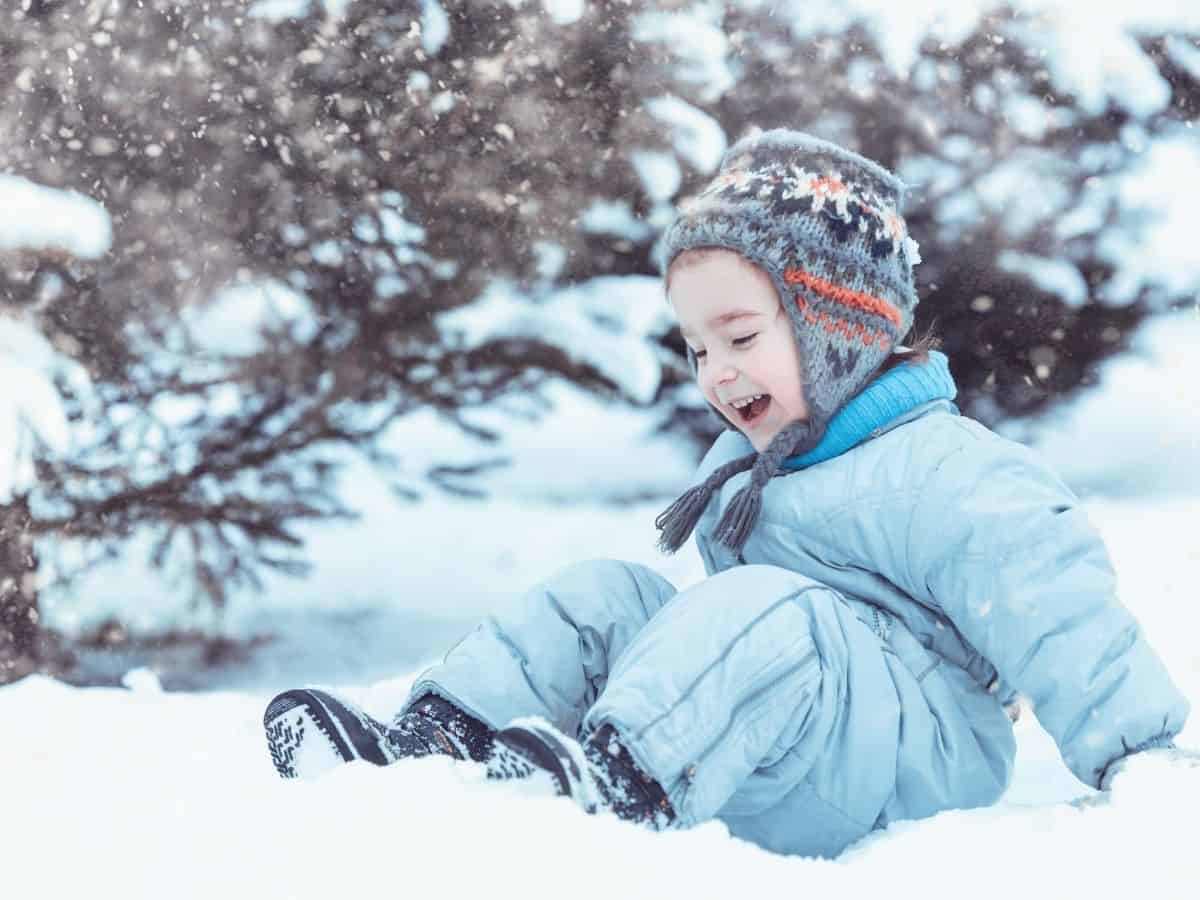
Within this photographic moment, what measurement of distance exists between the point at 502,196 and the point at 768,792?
7.43 ft

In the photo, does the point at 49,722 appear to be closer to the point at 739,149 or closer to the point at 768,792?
the point at 768,792

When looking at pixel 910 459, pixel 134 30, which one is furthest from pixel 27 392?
pixel 910 459

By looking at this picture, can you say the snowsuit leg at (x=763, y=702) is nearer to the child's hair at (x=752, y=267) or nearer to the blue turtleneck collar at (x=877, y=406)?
the blue turtleneck collar at (x=877, y=406)

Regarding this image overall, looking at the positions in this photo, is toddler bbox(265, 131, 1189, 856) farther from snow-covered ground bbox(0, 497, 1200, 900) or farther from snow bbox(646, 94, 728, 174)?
snow bbox(646, 94, 728, 174)

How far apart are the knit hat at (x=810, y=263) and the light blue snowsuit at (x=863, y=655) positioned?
9 cm

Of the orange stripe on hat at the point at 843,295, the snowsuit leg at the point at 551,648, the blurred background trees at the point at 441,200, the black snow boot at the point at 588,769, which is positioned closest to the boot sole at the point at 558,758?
the black snow boot at the point at 588,769

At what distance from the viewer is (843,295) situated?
1579 mm

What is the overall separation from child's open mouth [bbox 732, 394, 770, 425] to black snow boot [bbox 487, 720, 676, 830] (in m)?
0.63

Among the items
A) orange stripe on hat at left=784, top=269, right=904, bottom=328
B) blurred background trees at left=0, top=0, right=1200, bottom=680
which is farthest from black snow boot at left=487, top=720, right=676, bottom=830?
blurred background trees at left=0, top=0, right=1200, bottom=680

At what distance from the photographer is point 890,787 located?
1.25 meters

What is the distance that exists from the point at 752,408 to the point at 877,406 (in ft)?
0.60

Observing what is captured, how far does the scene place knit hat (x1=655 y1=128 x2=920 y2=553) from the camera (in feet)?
5.05

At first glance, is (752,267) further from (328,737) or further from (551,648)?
(328,737)

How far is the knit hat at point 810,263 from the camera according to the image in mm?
Answer: 1538
